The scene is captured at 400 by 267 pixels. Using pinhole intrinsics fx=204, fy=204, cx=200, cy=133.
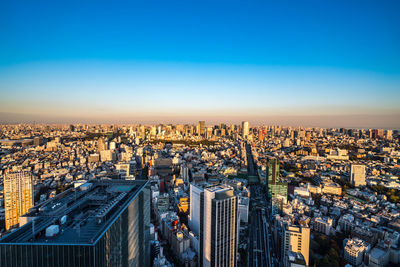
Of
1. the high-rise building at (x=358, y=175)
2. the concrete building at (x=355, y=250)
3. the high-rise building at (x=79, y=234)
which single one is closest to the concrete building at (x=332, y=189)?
the high-rise building at (x=358, y=175)

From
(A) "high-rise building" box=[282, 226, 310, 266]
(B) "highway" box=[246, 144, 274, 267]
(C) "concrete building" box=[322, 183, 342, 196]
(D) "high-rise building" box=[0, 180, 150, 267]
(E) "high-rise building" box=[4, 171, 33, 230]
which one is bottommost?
(B) "highway" box=[246, 144, 274, 267]

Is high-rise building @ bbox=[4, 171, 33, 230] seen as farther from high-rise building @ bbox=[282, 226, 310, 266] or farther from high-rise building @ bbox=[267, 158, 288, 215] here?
high-rise building @ bbox=[267, 158, 288, 215]

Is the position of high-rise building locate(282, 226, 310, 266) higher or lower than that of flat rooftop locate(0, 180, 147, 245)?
lower

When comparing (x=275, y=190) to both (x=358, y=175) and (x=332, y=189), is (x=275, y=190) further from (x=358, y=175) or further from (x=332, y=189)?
(x=358, y=175)

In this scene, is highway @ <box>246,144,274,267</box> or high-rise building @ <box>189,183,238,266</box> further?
highway @ <box>246,144,274,267</box>

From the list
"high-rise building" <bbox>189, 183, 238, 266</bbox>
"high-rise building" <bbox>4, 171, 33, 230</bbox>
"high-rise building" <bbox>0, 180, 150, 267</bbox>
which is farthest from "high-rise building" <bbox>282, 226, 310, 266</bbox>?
"high-rise building" <bbox>4, 171, 33, 230</bbox>

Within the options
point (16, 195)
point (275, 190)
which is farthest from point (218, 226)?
point (16, 195)

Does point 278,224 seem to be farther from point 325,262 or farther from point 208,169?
point 208,169
